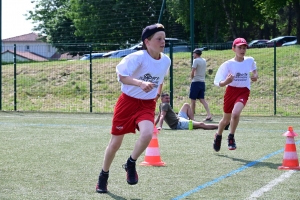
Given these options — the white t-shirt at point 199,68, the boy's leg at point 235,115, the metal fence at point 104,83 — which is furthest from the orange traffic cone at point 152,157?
the metal fence at point 104,83

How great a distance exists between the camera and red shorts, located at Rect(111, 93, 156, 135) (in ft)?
22.4

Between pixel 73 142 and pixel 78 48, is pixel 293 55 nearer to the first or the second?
pixel 78 48

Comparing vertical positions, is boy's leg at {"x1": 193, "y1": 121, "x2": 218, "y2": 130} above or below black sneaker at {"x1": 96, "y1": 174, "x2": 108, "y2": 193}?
above

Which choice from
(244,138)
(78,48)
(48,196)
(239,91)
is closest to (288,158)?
(239,91)

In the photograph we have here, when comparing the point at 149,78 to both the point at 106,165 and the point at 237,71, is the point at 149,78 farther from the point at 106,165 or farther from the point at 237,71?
the point at 237,71

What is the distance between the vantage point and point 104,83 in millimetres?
27484

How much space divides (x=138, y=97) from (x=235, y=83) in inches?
149

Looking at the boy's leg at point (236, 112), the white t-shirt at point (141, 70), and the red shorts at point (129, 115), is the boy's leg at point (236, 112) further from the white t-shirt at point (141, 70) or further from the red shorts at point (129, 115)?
the red shorts at point (129, 115)

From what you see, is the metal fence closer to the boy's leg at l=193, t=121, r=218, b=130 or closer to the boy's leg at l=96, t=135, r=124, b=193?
the boy's leg at l=193, t=121, r=218, b=130

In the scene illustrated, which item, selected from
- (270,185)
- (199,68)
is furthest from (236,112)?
(199,68)

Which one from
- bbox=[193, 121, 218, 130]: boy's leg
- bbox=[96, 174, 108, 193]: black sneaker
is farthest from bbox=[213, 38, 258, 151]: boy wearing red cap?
bbox=[193, 121, 218, 130]: boy's leg

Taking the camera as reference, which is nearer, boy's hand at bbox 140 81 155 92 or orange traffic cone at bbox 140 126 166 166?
boy's hand at bbox 140 81 155 92

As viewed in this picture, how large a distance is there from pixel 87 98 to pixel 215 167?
58.2ft

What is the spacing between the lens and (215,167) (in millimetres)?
8711
